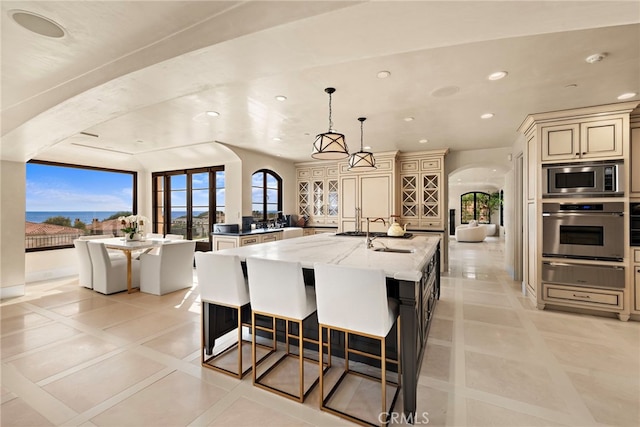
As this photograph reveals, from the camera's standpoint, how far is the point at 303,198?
7520mm

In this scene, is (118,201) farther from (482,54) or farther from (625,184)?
Answer: (625,184)

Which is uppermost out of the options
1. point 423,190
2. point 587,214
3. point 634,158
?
point 634,158

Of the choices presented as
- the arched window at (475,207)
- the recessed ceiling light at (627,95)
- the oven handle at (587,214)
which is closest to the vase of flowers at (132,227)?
the oven handle at (587,214)

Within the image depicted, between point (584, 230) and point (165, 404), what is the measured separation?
15.7 ft

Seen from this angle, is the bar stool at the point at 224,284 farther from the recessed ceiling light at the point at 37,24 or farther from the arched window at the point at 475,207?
the arched window at the point at 475,207

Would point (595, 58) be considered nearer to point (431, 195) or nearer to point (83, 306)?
point (431, 195)

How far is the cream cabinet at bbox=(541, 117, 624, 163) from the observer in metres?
3.27

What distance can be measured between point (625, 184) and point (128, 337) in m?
5.85

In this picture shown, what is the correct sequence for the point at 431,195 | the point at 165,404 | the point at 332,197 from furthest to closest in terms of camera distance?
the point at 332,197 → the point at 431,195 → the point at 165,404

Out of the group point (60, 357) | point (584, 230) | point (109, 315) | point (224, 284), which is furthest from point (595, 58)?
point (109, 315)

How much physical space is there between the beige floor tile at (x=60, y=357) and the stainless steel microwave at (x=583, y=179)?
17.5ft

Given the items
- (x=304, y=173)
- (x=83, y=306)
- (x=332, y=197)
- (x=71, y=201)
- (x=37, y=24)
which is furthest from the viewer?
(x=304, y=173)

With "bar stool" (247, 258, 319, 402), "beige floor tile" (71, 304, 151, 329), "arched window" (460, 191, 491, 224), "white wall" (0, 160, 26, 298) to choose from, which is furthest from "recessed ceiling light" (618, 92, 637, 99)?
"arched window" (460, 191, 491, 224)

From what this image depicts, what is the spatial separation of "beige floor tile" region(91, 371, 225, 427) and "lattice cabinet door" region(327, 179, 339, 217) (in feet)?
17.5
